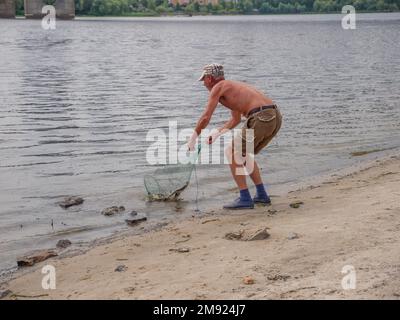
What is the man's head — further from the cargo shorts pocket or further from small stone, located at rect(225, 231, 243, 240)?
small stone, located at rect(225, 231, 243, 240)

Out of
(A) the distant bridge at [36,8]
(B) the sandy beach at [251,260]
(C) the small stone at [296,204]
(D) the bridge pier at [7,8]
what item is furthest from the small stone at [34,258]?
(D) the bridge pier at [7,8]

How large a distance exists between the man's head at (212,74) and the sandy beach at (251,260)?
6.32 feet

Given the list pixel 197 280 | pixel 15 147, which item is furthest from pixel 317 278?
pixel 15 147

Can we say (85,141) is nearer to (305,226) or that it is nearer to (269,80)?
(305,226)

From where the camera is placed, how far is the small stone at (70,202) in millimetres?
11695

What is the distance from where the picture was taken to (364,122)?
72.1 ft

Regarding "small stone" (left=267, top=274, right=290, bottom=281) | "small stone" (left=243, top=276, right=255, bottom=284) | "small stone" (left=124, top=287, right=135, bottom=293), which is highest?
"small stone" (left=267, top=274, right=290, bottom=281)

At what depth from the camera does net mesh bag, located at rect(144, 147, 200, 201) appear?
11891 mm

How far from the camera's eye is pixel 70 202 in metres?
11.8

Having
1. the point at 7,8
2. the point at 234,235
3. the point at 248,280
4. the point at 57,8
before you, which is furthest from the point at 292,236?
the point at 7,8

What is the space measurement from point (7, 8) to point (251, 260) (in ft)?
606

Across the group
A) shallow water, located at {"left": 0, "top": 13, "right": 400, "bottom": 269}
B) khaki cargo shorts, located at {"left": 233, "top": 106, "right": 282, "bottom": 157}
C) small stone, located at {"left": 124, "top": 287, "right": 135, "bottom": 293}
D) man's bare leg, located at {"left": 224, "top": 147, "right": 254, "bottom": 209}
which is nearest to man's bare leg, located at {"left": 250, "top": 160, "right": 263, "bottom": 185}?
man's bare leg, located at {"left": 224, "top": 147, "right": 254, "bottom": 209}

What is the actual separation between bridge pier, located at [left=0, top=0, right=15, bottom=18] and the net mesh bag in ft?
575

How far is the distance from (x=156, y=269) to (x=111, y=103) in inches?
821
